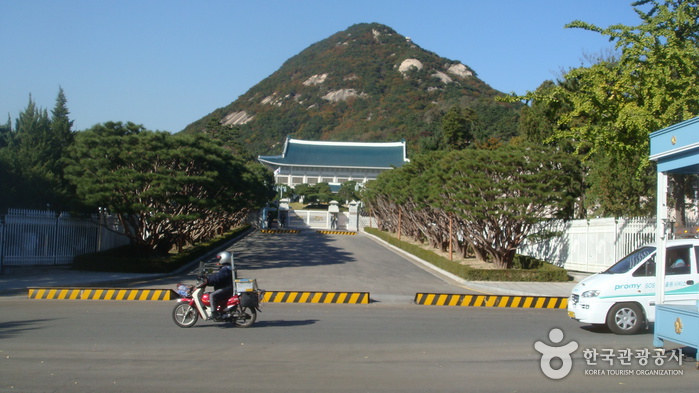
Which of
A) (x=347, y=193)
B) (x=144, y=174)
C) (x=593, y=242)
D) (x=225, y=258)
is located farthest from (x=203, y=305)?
(x=347, y=193)

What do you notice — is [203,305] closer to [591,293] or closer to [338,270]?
[591,293]

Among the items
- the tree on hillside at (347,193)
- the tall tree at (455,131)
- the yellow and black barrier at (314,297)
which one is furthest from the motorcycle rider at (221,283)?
the tree on hillside at (347,193)

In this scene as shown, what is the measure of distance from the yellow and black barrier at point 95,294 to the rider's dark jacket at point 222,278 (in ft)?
18.1

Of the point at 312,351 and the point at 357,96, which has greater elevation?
the point at 357,96

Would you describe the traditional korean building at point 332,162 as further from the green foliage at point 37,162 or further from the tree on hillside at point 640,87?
the tree on hillside at point 640,87

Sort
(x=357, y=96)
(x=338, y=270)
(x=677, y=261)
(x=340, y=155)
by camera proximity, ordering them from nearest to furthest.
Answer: (x=677, y=261), (x=338, y=270), (x=340, y=155), (x=357, y=96)

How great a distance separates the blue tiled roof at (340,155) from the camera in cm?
8300

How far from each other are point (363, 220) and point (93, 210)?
42.1 m

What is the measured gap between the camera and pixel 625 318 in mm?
11711

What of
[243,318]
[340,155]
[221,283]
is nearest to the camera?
[221,283]

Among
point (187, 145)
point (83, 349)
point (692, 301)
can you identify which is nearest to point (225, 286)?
point (83, 349)

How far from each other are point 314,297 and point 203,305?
5726mm
